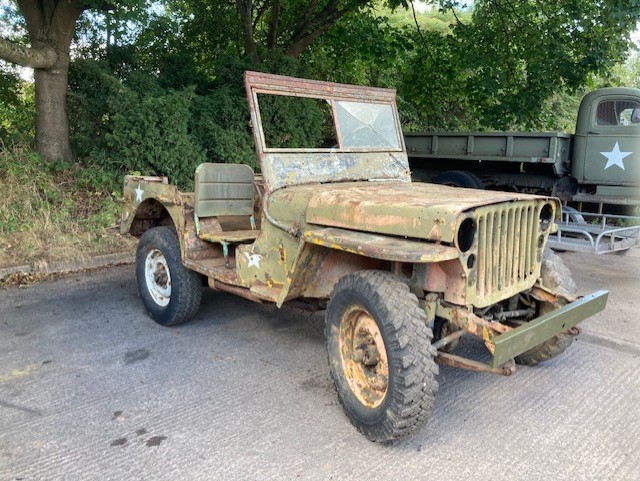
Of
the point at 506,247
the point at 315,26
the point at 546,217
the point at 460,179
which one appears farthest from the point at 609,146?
the point at 506,247

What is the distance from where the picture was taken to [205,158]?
29.8 feet

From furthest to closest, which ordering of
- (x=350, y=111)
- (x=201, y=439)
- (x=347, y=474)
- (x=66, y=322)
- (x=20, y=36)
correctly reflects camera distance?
(x=20, y=36) < (x=66, y=322) < (x=350, y=111) < (x=201, y=439) < (x=347, y=474)

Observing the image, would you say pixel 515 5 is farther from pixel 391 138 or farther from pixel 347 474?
pixel 347 474

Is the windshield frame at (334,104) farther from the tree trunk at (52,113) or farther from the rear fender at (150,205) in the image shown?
the tree trunk at (52,113)

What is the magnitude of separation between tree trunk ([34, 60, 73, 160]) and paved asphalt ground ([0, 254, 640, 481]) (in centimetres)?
385

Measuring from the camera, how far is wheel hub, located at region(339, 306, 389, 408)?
3113 mm

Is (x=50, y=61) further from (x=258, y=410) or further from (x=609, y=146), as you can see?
(x=609, y=146)

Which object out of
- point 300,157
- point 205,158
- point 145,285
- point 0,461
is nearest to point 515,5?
point 205,158

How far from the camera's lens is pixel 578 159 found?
8242 millimetres

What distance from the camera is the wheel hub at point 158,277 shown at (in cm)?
500

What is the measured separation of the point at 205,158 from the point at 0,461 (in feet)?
22.1

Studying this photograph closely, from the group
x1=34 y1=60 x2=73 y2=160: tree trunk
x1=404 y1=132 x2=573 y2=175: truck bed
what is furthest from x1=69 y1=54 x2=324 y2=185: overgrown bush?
x1=404 y1=132 x2=573 y2=175: truck bed

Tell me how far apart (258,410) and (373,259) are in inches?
46.1

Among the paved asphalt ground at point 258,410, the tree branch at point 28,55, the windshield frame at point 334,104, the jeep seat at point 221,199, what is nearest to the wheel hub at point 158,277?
the paved asphalt ground at point 258,410
